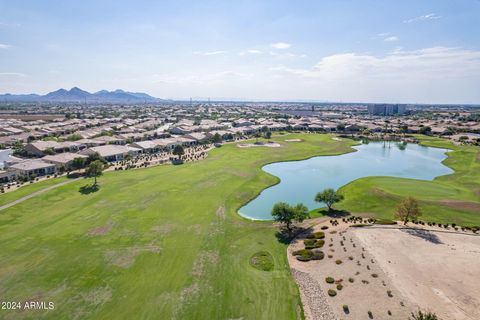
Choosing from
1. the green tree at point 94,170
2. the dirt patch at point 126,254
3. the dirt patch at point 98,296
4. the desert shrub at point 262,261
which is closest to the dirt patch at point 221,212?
the desert shrub at point 262,261

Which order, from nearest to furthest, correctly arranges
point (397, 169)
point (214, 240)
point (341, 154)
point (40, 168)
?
point (214, 240) → point (40, 168) → point (397, 169) → point (341, 154)

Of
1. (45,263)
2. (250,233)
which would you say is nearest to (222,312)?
(250,233)

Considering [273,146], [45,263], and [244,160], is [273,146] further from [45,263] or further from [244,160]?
[45,263]

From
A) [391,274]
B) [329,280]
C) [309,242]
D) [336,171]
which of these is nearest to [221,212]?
[309,242]

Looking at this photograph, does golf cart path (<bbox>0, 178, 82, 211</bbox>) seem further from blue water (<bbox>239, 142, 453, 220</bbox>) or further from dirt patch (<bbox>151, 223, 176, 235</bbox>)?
blue water (<bbox>239, 142, 453, 220</bbox>)

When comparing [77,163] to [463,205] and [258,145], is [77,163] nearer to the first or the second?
[258,145]

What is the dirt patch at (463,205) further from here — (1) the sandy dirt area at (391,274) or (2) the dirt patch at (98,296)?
(2) the dirt patch at (98,296)
